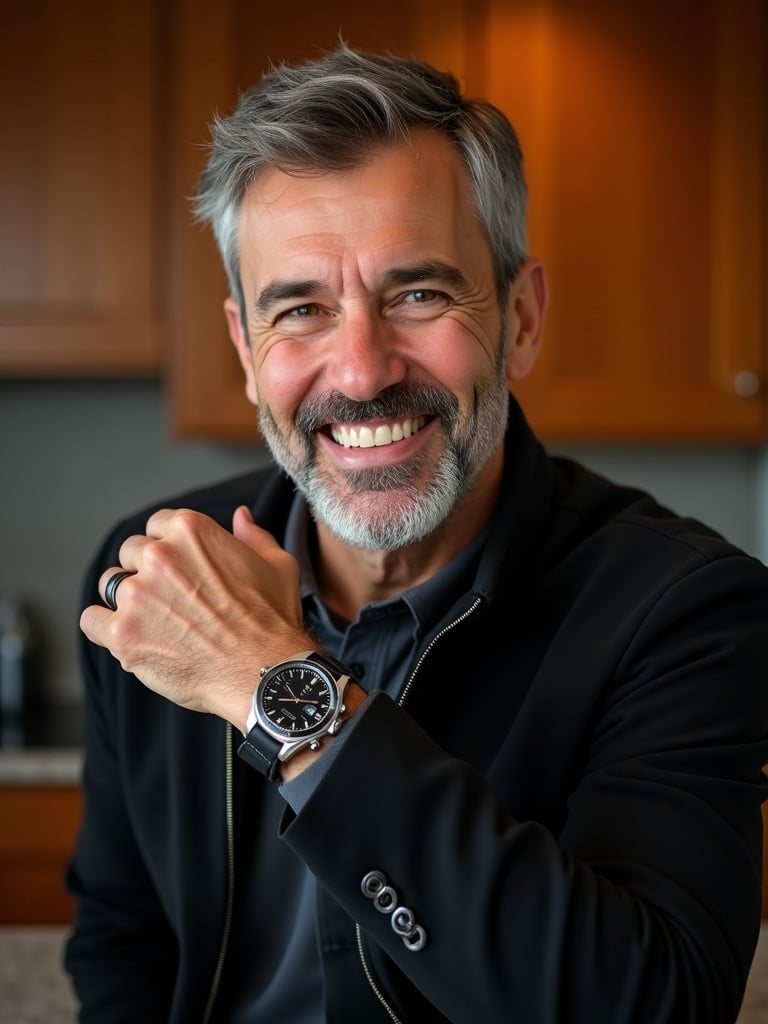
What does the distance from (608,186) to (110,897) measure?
1764mm

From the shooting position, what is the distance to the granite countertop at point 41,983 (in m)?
1.10

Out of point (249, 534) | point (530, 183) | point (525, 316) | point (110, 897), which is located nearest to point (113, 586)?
point (249, 534)

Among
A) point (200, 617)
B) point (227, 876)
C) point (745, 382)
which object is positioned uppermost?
point (745, 382)

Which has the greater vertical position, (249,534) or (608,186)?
(608,186)

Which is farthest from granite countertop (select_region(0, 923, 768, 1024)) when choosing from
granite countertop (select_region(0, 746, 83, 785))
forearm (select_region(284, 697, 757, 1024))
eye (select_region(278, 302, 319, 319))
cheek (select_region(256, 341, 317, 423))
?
granite countertop (select_region(0, 746, 83, 785))

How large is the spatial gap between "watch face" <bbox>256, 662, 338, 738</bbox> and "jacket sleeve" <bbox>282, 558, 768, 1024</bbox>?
1.4 inches

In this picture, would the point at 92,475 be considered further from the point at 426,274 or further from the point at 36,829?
the point at 426,274

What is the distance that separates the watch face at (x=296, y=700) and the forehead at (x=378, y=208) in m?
0.44

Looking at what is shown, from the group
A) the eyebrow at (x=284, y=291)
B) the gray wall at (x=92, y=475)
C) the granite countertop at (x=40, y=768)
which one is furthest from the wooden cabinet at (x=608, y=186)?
the eyebrow at (x=284, y=291)

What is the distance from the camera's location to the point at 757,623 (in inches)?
44.0

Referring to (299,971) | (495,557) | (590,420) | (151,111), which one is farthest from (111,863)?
(151,111)

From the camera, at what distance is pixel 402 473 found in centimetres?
124

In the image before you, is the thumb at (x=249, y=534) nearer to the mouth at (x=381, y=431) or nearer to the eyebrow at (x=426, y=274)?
the mouth at (x=381, y=431)

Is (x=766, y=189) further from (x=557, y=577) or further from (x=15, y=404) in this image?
(x=15, y=404)
